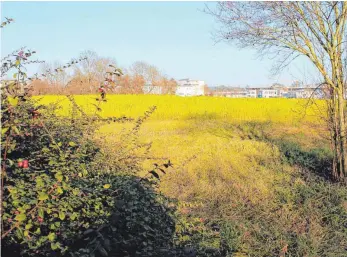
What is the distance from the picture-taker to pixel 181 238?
4.15 metres

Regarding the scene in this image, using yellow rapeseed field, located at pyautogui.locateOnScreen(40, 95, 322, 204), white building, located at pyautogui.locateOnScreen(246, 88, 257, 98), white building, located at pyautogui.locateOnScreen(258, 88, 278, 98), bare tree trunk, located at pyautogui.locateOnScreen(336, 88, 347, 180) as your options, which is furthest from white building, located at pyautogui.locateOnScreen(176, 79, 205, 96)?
bare tree trunk, located at pyautogui.locateOnScreen(336, 88, 347, 180)

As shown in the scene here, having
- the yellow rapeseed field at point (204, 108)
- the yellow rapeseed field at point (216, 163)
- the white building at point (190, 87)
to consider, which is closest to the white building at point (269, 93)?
the yellow rapeseed field at point (204, 108)

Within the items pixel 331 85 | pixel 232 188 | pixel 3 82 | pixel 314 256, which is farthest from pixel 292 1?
pixel 3 82

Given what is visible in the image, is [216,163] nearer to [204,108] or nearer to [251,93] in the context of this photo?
[204,108]

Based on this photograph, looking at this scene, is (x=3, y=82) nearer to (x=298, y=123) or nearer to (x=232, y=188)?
(x=232, y=188)

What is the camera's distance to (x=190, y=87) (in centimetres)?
3909

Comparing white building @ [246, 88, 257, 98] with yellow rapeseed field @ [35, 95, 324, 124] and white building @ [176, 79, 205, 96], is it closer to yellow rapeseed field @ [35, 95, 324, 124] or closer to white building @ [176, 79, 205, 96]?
yellow rapeseed field @ [35, 95, 324, 124]

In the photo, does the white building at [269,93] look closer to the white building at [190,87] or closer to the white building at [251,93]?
the white building at [251,93]

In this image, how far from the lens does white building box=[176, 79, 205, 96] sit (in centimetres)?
3678

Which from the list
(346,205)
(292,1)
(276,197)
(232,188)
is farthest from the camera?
(292,1)

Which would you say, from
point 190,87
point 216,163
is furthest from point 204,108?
point 216,163

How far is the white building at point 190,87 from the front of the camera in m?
36.8

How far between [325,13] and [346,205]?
3.27 metres

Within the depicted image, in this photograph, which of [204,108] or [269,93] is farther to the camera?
[204,108]
